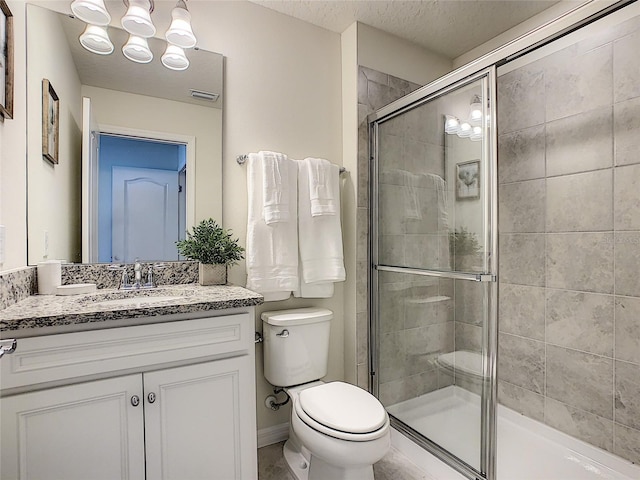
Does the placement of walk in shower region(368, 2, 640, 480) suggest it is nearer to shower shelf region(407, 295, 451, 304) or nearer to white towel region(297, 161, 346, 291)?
shower shelf region(407, 295, 451, 304)

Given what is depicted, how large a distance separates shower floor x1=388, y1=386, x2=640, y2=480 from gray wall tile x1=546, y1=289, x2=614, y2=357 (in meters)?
0.48

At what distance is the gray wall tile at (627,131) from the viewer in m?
1.64

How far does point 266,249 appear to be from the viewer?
1.90 m

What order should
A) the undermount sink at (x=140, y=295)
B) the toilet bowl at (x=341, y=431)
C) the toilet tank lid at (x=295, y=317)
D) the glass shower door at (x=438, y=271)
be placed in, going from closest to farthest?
the toilet bowl at (x=341, y=431), the undermount sink at (x=140, y=295), the glass shower door at (x=438, y=271), the toilet tank lid at (x=295, y=317)

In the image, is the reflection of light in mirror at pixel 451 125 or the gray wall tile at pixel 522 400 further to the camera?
the gray wall tile at pixel 522 400

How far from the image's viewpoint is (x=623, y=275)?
1.68 meters

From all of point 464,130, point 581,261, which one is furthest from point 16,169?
point 581,261

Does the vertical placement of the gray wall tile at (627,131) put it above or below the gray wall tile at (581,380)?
above

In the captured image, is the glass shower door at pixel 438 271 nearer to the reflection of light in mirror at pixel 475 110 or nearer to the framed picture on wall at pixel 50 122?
the reflection of light in mirror at pixel 475 110

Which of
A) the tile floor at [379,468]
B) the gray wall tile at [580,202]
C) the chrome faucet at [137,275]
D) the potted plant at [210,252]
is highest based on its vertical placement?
the gray wall tile at [580,202]

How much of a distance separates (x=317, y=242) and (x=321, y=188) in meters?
0.30

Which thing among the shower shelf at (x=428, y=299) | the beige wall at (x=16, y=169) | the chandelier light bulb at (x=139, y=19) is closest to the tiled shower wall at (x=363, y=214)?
the shower shelf at (x=428, y=299)

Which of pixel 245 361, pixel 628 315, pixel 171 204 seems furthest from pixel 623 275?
pixel 171 204

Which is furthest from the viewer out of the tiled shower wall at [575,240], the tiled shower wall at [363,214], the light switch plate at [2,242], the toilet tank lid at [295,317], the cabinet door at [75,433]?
the tiled shower wall at [363,214]
